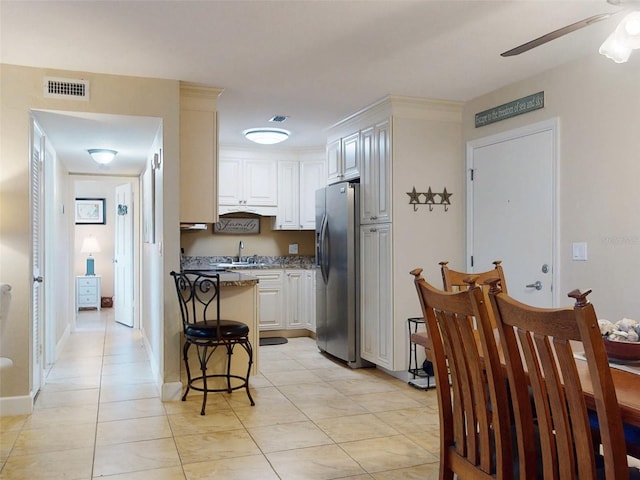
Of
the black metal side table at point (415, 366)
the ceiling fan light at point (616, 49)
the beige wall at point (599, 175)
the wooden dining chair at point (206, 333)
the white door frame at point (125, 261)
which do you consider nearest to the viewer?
the ceiling fan light at point (616, 49)

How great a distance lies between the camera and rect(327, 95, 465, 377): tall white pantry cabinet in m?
4.28

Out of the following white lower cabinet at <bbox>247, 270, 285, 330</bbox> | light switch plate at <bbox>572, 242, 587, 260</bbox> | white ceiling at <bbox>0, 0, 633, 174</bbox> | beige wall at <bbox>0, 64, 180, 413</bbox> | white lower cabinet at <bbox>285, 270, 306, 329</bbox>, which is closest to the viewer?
white ceiling at <bbox>0, 0, 633, 174</bbox>

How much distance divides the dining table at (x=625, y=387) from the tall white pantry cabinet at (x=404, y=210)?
2377 mm

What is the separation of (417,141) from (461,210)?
701 mm

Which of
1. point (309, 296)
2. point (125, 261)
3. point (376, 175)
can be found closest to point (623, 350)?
point (376, 175)

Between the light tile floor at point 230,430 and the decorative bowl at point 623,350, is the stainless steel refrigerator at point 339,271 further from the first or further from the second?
the decorative bowl at point 623,350

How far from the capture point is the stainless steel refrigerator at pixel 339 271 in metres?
4.78

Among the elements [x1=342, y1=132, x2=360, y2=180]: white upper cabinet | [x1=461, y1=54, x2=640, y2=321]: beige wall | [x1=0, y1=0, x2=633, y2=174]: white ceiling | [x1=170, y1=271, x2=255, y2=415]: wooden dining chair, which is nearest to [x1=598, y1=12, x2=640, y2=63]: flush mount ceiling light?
[x1=0, y1=0, x2=633, y2=174]: white ceiling

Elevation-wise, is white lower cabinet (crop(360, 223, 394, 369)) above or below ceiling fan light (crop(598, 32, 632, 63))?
below

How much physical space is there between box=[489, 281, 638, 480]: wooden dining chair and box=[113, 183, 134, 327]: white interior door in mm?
5961

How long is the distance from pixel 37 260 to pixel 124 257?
3186mm

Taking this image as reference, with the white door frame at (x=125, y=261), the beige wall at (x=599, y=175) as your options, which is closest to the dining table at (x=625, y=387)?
the beige wall at (x=599, y=175)

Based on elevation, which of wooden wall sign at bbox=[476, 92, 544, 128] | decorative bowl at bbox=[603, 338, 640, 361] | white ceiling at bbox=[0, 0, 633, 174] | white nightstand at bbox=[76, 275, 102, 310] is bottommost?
white nightstand at bbox=[76, 275, 102, 310]

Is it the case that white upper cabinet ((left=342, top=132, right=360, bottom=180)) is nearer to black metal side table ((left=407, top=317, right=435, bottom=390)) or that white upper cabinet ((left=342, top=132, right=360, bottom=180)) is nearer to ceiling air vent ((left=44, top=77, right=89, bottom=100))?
black metal side table ((left=407, top=317, right=435, bottom=390))
